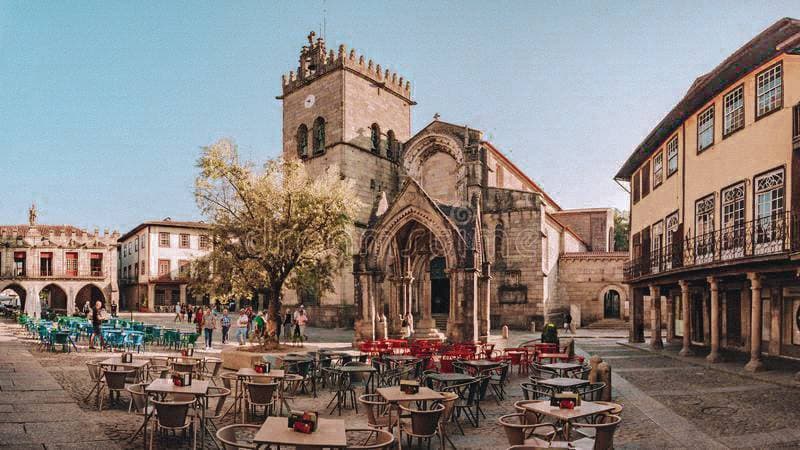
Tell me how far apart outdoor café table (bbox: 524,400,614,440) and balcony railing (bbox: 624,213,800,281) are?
28.9ft

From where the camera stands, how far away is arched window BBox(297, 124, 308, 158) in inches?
1604

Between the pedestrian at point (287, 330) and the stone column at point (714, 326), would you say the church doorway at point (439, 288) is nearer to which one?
the pedestrian at point (287, 330)

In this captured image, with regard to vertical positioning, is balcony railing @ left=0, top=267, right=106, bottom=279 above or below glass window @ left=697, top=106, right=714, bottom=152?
below

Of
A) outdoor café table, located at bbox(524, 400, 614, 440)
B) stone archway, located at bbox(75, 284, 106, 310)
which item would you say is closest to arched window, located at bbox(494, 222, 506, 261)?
outdoor café table, located at bbox(524, 400, 614, 440)

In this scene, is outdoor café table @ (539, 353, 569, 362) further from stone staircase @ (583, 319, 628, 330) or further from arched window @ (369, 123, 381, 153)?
arched window @ (369, 123, 381, 153)

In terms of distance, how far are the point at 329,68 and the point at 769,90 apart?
1091 inches

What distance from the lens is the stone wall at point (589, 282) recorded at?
1469 inches

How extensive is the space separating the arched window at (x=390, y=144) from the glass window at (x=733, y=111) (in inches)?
995

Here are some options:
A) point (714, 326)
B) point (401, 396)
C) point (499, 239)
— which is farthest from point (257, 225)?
point (499, 239)

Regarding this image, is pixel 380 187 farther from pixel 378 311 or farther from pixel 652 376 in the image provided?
pixel 652 376

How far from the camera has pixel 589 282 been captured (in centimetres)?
3797

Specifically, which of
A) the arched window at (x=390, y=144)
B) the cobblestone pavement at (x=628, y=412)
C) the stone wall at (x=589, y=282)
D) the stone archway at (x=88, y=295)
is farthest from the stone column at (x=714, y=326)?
the stone archway at (x=88, y=295)

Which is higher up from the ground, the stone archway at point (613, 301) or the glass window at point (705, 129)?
the glass window at point (705, 129)

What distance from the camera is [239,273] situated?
17.2 metres
